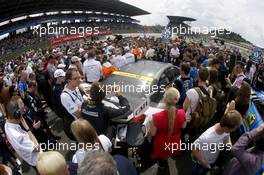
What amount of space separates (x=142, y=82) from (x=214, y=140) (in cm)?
266

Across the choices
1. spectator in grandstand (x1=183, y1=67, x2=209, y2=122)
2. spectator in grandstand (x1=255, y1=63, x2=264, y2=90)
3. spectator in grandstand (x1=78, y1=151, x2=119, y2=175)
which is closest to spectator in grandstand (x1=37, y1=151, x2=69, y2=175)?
spectator in grandstand (x1=78, y1=151, x2=119, y2=175)

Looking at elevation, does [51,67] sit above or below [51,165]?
above

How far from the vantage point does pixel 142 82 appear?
19.4 feet

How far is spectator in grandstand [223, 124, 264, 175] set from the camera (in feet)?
9.44

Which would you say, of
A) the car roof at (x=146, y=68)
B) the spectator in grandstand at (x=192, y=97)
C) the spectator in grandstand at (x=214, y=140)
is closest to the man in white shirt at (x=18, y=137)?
the spectator in grandstand at (x=214, y=140)

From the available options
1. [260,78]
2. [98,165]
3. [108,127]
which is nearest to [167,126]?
[108,127]

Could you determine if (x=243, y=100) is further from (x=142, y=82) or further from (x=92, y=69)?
(x=92, y=69)

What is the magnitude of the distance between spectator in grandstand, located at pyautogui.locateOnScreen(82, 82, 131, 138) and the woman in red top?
0.63 m

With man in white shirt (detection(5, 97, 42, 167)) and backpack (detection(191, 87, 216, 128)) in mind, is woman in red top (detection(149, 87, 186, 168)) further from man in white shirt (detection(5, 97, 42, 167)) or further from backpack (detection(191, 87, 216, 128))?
man in white shirt (detection(5, 97, 42, 167))

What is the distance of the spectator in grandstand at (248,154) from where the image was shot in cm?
288

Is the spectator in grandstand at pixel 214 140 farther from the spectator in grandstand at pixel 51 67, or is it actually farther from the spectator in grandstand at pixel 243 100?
the spectator in grandstand at pixel 51 67

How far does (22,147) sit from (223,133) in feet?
8.98

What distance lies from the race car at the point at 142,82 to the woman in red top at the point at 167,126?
0.94 metres

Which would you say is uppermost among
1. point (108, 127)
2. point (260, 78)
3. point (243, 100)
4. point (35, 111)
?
point (243, 100)
